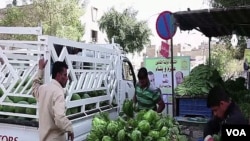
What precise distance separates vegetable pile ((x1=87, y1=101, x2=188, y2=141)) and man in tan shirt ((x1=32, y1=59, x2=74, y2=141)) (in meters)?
0.63

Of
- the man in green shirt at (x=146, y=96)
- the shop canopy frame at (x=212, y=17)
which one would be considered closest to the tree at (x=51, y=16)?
the shop canopy frame at (x=212, y=17)

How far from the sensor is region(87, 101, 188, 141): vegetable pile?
11.1ft

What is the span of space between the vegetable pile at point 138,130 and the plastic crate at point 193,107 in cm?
274

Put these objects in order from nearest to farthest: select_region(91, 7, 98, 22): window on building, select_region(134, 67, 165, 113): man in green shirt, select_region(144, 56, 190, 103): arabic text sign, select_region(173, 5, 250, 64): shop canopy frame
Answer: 1. select_region(173, 5, 250, 64): shop canopy frame
2. select_region(134, 67, 165, 113): man in green shirt
3. select_region(144, 56, 190, 103): arabic text sign
4. select_region(91, 7, 98, 22): window on building

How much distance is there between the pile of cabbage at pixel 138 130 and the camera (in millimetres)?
3377

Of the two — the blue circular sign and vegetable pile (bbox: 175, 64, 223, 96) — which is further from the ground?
the blue circular sign

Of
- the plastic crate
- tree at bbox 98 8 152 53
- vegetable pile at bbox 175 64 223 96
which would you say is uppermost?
tree at bbox 98 8 152 53

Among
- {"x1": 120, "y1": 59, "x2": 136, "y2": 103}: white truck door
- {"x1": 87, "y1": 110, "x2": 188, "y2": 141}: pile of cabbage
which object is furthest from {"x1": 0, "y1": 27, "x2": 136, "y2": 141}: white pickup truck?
{"x1": 120, "y1": 59, "x2": 136, "y2": 103}: white truck door

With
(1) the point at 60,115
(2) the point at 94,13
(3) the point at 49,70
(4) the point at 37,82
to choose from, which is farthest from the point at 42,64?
(2) the point at 94,13

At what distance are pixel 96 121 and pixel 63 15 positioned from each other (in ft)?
62.9

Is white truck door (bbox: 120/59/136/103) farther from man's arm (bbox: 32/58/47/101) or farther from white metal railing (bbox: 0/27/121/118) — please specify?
man's arm (bbox: 32/58/47/101)

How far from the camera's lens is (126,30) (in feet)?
101

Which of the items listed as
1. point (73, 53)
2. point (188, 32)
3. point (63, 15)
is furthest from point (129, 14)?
point (73, 53)

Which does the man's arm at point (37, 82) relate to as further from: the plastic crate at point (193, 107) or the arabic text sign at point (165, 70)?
the arabic text sign at point (165, 70)
